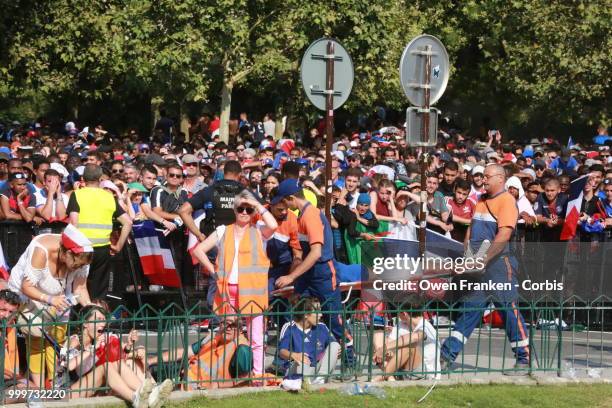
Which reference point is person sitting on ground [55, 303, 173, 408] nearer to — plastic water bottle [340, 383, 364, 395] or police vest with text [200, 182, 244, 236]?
plastic water bottle [340, 383, 364, 395]

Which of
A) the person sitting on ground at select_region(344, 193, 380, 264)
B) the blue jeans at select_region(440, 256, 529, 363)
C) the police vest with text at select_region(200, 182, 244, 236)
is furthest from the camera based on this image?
the person sitting on ground at select_region(344, 193, 380, 264)

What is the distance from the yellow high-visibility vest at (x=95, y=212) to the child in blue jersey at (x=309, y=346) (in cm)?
328

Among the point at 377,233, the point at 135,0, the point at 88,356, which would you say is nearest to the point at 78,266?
the point at 88,356

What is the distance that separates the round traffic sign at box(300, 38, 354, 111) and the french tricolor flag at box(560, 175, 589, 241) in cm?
341

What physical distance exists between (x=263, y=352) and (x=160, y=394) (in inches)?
50.4

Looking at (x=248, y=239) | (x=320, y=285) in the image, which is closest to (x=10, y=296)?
(x=248, y=239)

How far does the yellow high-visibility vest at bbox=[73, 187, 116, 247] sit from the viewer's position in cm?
1394

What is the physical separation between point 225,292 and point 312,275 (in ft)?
3.41

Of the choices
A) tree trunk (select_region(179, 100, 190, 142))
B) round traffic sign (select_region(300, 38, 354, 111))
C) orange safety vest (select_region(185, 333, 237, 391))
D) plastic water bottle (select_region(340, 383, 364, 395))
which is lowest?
plastic water bottle (select_region(340, 383, 364, 395))

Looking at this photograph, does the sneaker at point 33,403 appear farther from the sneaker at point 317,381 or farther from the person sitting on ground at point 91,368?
the sneaker at point 317,381

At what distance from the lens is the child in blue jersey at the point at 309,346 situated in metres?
11.3

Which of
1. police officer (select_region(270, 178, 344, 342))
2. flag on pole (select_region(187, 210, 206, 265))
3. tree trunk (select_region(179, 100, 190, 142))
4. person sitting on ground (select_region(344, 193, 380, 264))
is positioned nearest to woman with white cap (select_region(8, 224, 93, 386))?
police officer (select_region(270, 178, 344, 342))

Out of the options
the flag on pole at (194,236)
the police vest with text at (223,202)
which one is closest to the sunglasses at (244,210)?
the police vest with text at (223,202)

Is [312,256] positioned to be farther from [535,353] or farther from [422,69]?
[422,69]
